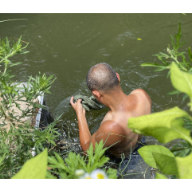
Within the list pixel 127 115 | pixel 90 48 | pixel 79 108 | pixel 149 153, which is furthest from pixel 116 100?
pixel 90 48

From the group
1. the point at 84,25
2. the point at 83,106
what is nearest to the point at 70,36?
the point at 84,25

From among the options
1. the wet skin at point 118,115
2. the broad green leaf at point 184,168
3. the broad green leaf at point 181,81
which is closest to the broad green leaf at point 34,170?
the broad green leaf at point 184,168

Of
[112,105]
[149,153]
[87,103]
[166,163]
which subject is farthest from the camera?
[87,103]

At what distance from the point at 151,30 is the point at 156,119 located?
5278mm

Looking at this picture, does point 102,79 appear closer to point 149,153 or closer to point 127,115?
point 127,115

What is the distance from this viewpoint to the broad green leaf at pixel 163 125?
90 centimetres

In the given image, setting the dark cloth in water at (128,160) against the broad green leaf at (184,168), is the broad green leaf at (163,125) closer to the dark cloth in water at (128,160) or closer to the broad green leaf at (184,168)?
the broad green leaf at (184,168)

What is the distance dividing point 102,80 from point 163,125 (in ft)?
5.34

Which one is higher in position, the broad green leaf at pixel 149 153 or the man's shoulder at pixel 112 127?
the broad green leaf at pixel 149 153

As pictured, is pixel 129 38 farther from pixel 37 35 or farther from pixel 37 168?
pixel 37 168

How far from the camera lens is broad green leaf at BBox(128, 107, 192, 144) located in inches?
35.3

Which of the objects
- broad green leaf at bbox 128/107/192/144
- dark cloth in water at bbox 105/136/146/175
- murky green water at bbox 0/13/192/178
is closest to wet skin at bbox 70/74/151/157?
dark cloth in water at bbox 105/136/146/175

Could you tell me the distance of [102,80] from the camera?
2.49 meters

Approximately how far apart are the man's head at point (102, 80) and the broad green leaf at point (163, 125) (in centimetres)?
157
